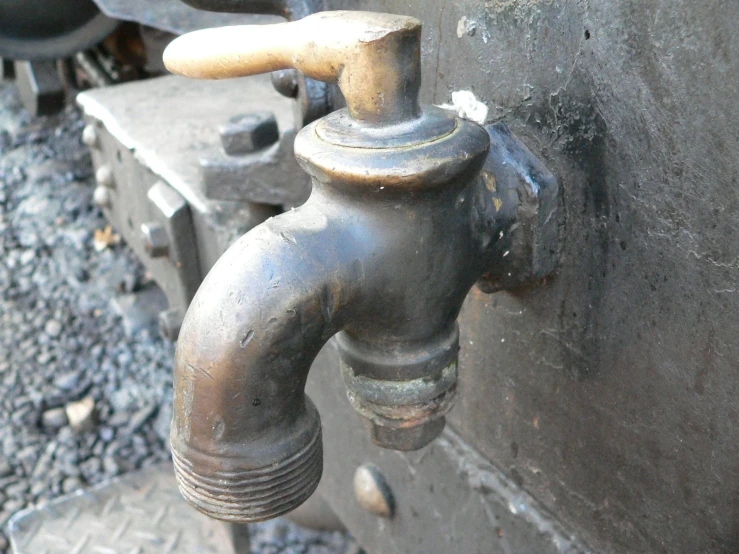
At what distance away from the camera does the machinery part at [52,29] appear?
2.52m

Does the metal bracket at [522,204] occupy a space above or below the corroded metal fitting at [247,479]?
above

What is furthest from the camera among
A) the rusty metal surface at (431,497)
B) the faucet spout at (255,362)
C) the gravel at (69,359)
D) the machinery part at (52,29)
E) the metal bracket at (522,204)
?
the machinery part at (52,29)

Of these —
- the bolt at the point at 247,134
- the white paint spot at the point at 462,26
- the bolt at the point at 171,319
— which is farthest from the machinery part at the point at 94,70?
the white paint spot at the point at 462,26

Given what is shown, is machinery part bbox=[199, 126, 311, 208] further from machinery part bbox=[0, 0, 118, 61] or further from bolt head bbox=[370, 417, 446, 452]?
machinery part bbox=[0, 0, 118, 61]

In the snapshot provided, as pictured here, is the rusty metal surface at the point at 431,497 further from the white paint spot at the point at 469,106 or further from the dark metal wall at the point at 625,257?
the white paint spot at the point at 469,106

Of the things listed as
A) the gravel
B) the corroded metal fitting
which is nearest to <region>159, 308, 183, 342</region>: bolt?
the gravel

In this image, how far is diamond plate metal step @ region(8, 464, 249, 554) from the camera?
1811mm

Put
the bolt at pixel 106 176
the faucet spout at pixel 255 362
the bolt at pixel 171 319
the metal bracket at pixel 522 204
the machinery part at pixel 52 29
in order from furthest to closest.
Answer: the machinery part at pixel 52 29 → the bolt at pixel 106 176 → the bolt at pixel 171 319 → the metal bracket at pixel 522 204 → the faucet spout at pixel 255 362

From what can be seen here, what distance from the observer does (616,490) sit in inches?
34.4

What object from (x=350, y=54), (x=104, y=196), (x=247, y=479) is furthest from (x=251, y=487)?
(x=104, y=196)

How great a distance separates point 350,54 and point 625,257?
33 cm

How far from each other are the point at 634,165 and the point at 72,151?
304cm

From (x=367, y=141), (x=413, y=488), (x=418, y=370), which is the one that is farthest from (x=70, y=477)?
(x=367, y=141)

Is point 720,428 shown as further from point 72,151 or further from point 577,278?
point 72,151
